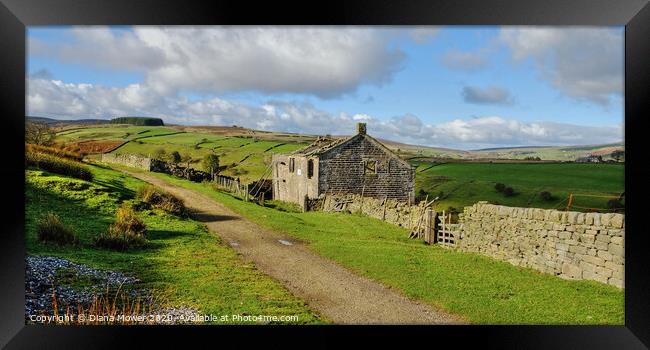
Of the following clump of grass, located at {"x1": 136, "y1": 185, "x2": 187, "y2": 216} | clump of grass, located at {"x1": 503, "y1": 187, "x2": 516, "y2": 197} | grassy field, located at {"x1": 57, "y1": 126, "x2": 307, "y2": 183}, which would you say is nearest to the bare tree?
grassy field, located at {"x1": 57, "y1": 126, "x2": 307, "y2": 183}

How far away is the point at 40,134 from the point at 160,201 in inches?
181

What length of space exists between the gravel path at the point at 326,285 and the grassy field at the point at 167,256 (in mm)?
384

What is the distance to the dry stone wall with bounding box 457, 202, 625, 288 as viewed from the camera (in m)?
8.94

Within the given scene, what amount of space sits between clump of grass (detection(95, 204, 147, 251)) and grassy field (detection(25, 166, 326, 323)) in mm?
230

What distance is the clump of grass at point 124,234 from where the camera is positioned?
32.6 ft

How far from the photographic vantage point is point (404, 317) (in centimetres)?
785

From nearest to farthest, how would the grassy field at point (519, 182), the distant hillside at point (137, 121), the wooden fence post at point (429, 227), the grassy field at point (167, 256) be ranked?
the grassy field at point (167, 256) → the wooden fence post at point (429, 227) → the distant hillside at point (137, 121) → the grassy field at point (519, 182)

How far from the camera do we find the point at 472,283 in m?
9.73

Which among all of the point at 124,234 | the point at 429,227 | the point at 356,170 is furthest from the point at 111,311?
the point at 356,170

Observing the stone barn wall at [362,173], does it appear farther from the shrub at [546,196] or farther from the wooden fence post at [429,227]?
the wooden fence post at [429,227]

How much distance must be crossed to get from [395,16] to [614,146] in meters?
12.0

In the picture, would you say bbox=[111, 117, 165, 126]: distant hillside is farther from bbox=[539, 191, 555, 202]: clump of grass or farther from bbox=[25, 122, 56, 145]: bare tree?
bbox=[539, 191, 555, 202]: clump of grass

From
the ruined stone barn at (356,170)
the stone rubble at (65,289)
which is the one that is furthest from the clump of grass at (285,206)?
the stone rubble at (65,289)
